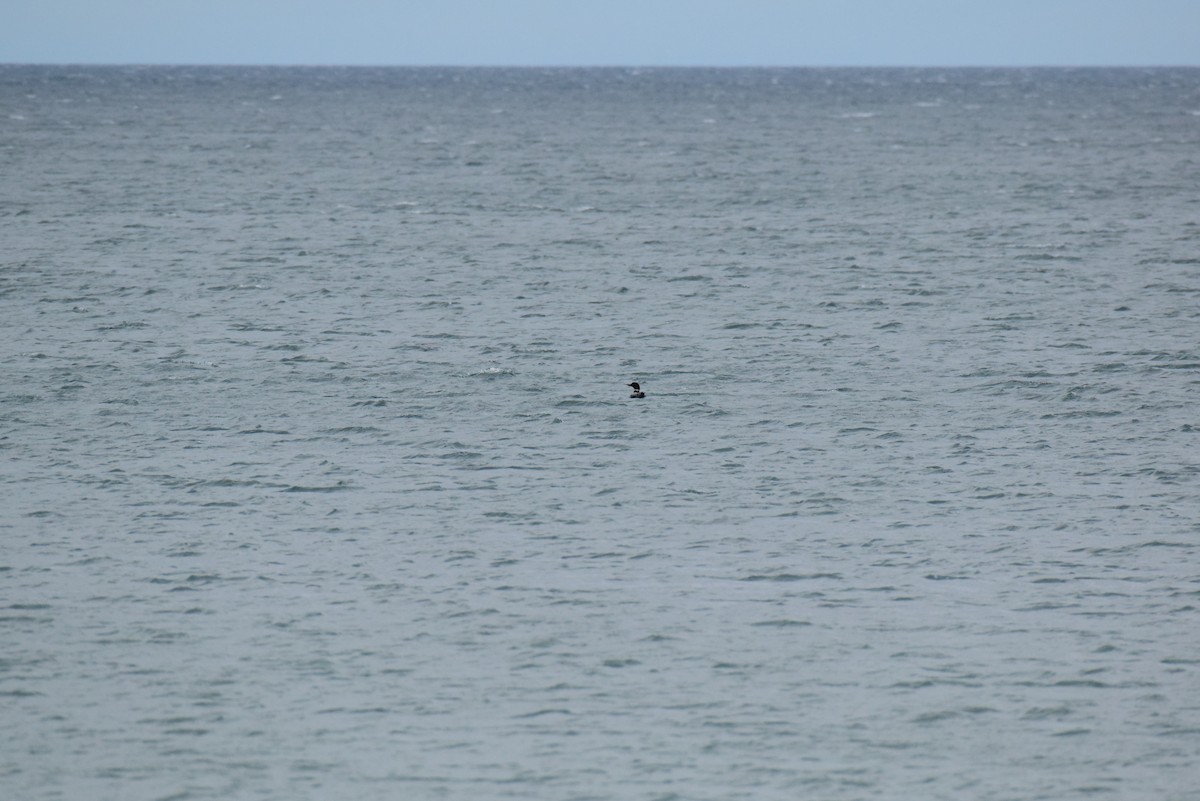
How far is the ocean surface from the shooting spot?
1537 cm

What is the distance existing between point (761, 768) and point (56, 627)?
8.27 metres

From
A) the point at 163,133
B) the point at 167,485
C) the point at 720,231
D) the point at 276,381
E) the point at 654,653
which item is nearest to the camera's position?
the point at 654,653

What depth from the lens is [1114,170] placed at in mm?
76875

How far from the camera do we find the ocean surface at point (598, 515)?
50.4 ft

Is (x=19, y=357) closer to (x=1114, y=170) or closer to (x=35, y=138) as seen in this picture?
(x=1114, y=170)

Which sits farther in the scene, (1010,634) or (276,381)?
(276,381)

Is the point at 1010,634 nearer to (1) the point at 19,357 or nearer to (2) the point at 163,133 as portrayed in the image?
(1) the point at 19,357

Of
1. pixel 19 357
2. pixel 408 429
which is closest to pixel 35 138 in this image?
pixel 19 357

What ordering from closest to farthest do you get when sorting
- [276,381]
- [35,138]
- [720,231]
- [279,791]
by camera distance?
[279,791] → [276,381] → [720,231] → [35,138]

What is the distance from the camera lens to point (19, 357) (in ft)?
105

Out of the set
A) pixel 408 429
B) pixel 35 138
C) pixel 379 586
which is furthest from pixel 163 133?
pixel 379 586

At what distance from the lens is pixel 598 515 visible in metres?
22.3

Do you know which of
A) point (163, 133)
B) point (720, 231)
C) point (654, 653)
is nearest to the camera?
point (654, 653)

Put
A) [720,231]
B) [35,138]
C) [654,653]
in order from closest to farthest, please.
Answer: [654,653] → [720,231] → [35,138]
